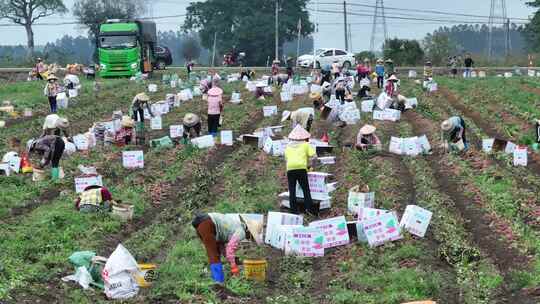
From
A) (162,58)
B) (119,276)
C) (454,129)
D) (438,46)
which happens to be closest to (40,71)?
(162,58)

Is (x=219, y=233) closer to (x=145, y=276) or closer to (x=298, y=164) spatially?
(x=145, y=276)

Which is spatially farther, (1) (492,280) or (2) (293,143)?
(2) (293,143)

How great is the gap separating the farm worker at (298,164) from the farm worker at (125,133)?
9730 mm

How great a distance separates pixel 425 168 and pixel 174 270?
9137mm

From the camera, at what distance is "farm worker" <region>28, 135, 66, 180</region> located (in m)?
17.9

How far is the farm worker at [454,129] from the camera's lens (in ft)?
68.2

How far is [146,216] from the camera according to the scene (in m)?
15.9

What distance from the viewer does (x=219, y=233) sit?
430 inches

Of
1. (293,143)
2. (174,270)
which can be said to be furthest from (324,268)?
(293,143)

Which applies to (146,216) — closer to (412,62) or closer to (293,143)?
(293,143)

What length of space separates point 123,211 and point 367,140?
828 centimetres

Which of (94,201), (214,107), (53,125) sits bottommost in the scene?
(94,201)

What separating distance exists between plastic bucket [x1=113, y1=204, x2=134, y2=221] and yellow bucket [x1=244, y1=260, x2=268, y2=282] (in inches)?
172

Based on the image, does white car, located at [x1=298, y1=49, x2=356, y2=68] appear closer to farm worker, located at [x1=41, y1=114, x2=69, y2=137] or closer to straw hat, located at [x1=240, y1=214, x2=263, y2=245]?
farm worker, located at [x1=41, y1=114, x2=69, y2=137]
